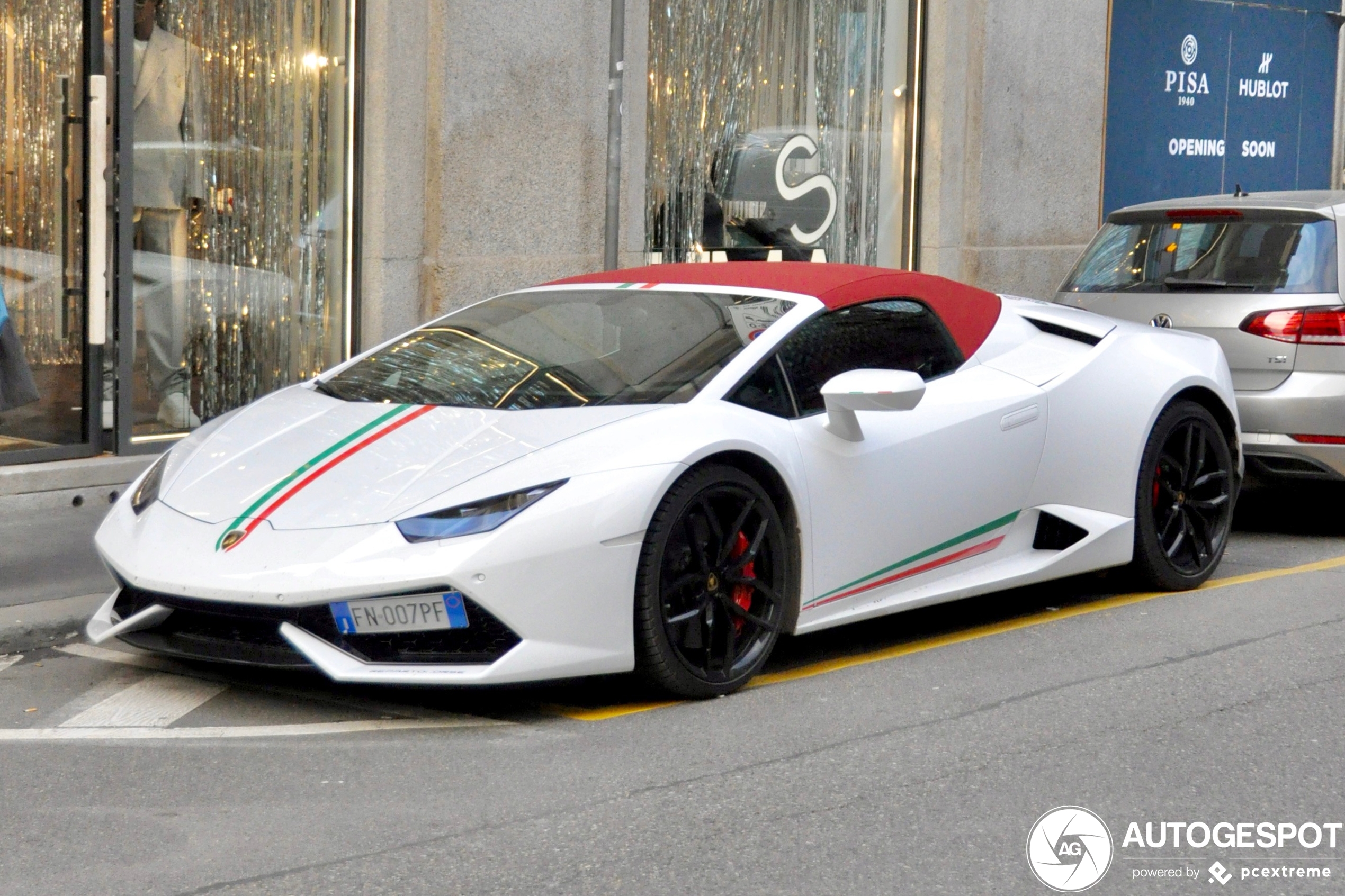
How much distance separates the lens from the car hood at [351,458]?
4.95m

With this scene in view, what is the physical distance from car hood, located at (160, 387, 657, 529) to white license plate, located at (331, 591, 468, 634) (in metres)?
0.25

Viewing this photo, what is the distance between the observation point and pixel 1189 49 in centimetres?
1555

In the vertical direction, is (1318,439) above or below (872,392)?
below

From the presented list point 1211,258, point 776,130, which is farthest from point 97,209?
point 1211,258

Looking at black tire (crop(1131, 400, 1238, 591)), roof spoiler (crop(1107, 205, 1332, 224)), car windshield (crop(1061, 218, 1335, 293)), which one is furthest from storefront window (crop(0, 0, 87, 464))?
roof spoiler (crop(1107, 205, 1332, 224))

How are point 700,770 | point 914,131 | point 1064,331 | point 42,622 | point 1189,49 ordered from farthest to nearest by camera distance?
point 1189,49 < point 914,131 < point 1064,331 < point 42,622 < point 700,770

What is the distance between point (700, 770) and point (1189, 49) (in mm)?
12667

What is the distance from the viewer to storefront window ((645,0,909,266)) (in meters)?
11.8

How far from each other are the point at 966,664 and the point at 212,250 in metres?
5.39

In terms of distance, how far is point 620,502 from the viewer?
490 centimetres

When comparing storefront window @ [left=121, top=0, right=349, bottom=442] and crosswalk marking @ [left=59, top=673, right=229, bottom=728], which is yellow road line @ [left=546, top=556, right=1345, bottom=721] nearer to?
crosswalk marking @ [left=59, top=673, right=229, bottom=728]

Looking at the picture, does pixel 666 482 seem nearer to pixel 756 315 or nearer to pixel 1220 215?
pixel 756 315

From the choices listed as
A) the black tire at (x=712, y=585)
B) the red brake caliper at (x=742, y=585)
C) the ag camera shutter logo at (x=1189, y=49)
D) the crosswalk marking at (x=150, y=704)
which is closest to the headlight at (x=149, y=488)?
the crosswalk marking at (x=150, y=704)

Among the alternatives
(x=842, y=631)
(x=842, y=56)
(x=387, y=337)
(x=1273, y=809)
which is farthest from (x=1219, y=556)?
(x=842, y=56)
